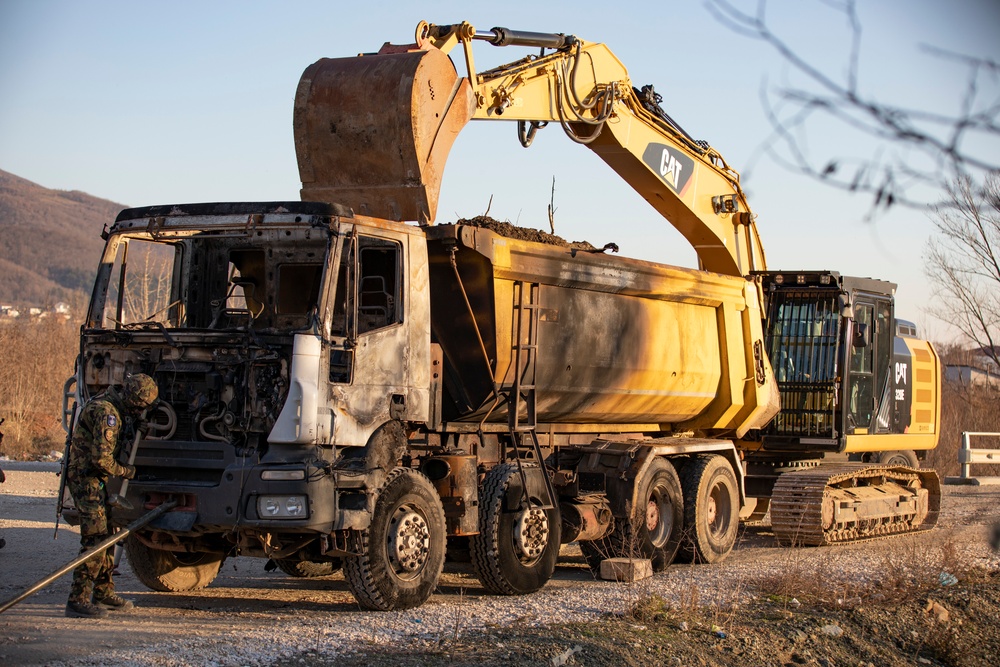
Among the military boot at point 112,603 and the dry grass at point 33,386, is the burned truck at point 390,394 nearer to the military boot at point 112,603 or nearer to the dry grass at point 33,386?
the military boot at point 112,603

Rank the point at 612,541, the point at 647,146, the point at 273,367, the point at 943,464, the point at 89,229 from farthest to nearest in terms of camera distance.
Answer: the point at 89,229, the point at 943,464, the point at 647,146, the point at 612,541, the point at 273,367

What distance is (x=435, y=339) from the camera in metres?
10.7

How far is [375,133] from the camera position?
404 inches

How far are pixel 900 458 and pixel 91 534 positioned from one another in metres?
12.6

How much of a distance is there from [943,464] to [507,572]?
20485mm

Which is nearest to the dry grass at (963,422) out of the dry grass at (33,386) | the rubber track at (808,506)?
the rubber track at (808,506)

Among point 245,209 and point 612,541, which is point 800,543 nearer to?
point 612,541

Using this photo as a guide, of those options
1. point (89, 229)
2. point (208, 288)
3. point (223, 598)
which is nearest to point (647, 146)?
point (208, 288)

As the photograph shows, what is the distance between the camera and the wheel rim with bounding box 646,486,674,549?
12719 millimetres

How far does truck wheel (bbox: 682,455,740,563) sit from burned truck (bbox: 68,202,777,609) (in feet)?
0.13

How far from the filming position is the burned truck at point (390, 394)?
900 centimetres

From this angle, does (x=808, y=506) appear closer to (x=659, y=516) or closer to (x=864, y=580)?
(x=659, y=516)

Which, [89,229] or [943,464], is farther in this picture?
[89,229]

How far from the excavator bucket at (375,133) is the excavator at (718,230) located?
12mm
